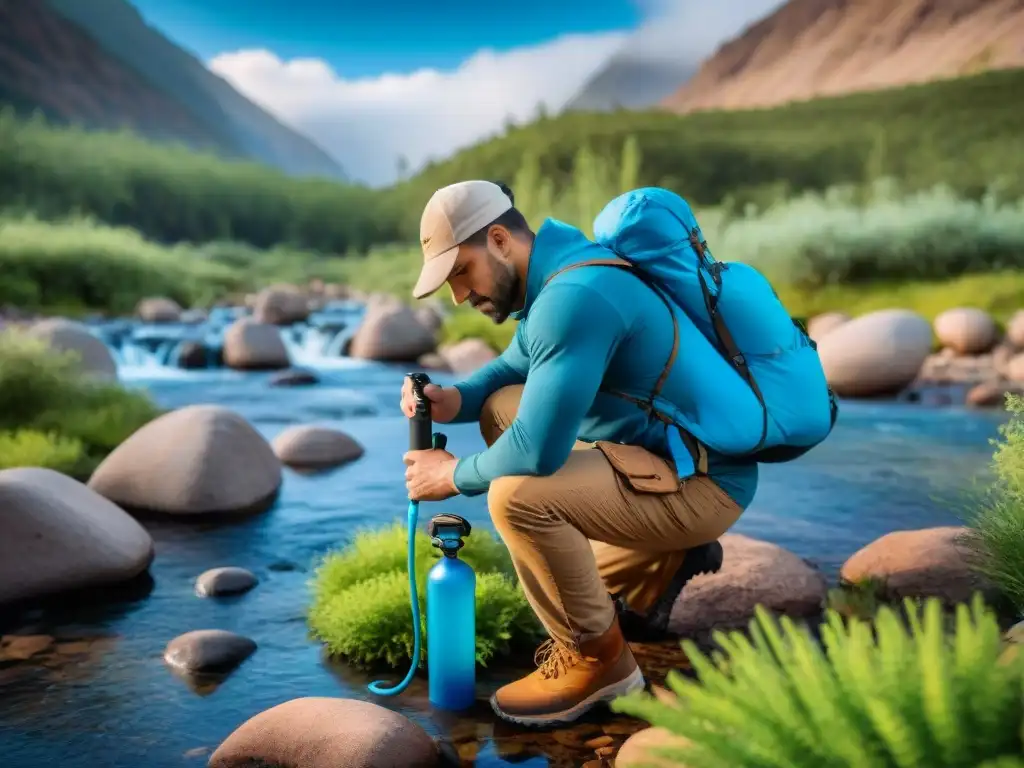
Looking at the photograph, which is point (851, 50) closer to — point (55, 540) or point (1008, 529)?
point (1008, 529)

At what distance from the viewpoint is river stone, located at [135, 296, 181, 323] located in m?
14.8

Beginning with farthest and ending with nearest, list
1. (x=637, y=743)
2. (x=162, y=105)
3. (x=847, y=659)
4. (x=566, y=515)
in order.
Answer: (x=162, y=105)
(x=566, y=515)
(x=637, y=743)
(x=847, y=659)

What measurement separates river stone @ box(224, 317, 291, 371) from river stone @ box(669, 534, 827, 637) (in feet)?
26.8

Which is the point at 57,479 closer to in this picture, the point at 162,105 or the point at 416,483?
the point at 416,483

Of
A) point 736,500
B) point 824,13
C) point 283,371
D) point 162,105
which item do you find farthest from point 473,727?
point 162,105

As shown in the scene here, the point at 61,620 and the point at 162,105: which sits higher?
the point at 162,105

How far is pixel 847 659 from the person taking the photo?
5.22 feet

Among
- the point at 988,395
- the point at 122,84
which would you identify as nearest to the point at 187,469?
the point at 988,395

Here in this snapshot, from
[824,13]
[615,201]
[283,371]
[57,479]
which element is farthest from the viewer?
[824,13]

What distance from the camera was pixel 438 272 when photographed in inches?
104

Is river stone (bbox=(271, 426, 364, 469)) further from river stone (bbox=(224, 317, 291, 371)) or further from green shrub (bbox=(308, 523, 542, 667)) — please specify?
river stone (bbox=(224, 317, 291, 371))

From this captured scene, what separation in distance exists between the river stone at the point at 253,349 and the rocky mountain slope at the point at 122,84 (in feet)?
98.3

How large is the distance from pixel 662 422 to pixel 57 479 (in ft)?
8.56

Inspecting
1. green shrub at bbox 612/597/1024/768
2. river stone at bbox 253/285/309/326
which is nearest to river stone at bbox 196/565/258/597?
green shrub at bbox 612/597/1024/768
